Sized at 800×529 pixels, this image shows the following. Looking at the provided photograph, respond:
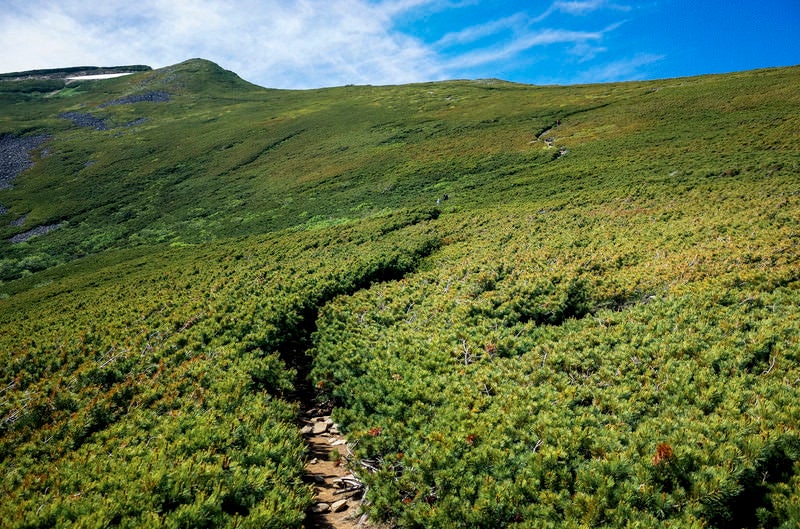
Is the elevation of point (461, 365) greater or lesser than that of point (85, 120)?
lesser

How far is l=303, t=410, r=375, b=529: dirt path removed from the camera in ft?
23.8

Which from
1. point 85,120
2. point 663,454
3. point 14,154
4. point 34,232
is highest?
point 85,120

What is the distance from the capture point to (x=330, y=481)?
8.34 meters

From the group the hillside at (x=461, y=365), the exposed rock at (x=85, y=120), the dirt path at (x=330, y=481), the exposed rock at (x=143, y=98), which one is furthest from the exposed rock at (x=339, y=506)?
the exposed rock at (x=143, y=98)

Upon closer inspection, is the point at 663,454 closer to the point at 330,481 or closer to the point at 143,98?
the point at 330,481

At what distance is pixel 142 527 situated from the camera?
18.7ft

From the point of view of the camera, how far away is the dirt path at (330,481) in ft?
23.8

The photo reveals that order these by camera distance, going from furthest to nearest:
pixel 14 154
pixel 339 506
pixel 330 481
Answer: pixel 14 154
pixel 330 481
pixel 339 506

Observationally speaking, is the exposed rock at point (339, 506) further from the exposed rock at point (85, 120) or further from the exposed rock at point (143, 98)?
the exposed rock at point (143, 98)

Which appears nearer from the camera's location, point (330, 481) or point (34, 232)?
point (330, 481)

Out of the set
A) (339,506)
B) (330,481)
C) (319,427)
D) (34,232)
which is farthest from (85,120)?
(339,506)

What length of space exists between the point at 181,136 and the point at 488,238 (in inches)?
3712

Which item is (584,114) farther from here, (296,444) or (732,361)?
(296,444)

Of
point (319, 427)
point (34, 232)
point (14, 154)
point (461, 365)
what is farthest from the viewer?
point (14, 154)
